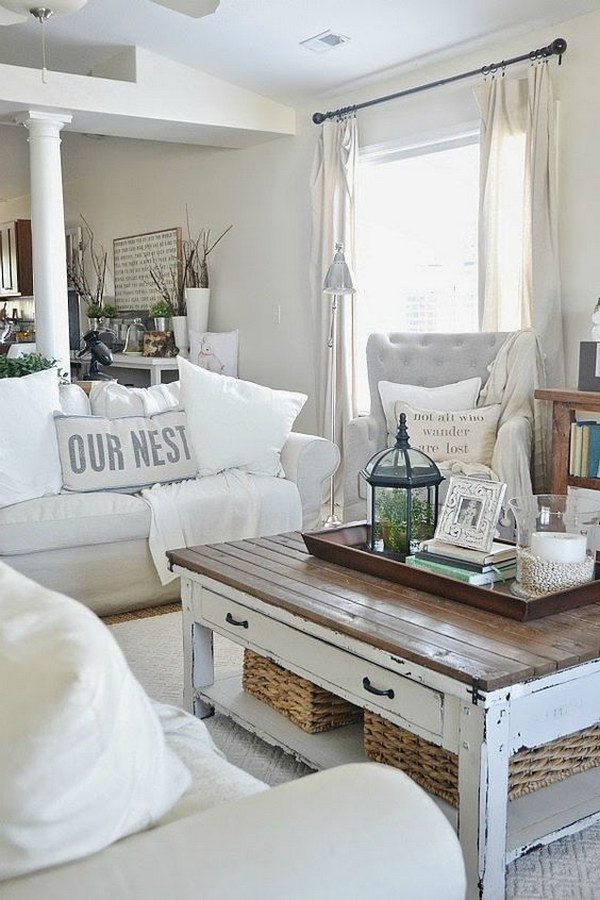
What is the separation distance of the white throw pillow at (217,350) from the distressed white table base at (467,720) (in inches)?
168

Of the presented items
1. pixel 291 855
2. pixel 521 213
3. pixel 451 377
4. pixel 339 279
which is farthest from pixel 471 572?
pixel 339 279

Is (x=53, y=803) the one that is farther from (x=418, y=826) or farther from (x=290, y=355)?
(x=290, y=355)

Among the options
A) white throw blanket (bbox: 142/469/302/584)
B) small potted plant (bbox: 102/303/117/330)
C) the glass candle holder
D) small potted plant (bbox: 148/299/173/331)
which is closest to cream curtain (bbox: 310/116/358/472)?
small potted plant (bbox: 148/299/173/331)

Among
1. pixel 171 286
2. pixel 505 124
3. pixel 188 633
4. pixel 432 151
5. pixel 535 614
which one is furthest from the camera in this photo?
pixel 171 286

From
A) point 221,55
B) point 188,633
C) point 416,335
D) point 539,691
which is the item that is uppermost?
point 221,55

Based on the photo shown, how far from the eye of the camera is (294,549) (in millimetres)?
2691

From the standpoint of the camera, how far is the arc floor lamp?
16.2 ft

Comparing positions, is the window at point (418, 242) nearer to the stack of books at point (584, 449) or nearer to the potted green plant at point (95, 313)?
the stack of books at point (584, 449)

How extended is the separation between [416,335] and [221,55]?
2098 millimetres

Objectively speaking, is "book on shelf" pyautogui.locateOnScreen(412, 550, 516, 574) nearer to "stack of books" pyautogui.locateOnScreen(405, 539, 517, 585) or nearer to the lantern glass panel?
"stack of books" pyautogui.locateOnScreen(405, 539, 517, 585)

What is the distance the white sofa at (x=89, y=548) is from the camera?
11.3 ft

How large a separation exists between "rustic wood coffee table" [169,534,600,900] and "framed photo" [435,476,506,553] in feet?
0.62

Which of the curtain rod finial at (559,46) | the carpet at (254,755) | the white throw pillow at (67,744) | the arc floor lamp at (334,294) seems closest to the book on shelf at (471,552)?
the carpet at (254,755)

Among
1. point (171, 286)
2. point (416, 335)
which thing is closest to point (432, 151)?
point (416, 335)
